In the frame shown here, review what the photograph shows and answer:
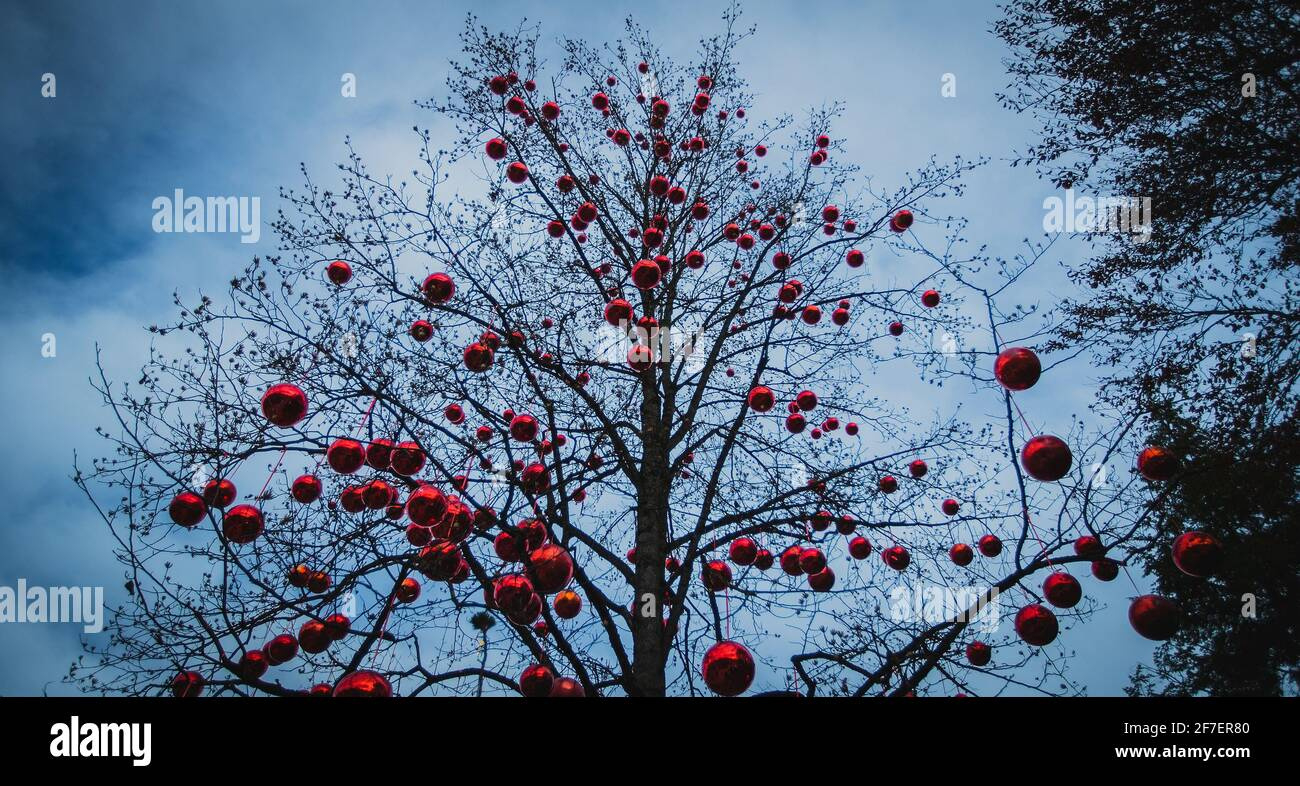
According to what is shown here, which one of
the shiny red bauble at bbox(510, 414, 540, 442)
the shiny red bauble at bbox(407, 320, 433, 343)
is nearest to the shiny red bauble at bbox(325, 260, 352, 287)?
the shiny red bauble at bbox(407, 320, 433, 343)

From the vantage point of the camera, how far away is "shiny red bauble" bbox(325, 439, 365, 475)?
380 centimetres

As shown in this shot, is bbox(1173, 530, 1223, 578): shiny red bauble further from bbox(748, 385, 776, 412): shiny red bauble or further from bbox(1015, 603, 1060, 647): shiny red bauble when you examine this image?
bbox(748, 385, 776, 412): shiny red bauble

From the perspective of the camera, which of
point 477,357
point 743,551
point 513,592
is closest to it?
point 513,592

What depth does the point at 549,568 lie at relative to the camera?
11.3 ft

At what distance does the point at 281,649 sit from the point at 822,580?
4.30 m

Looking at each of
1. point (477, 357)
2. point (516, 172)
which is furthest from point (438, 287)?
point (516, 172)

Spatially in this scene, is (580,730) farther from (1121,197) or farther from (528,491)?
(1121,197)

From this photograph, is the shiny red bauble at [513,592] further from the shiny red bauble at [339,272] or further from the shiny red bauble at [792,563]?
the shiny red bauble at [339,272]

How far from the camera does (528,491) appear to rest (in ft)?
13.0

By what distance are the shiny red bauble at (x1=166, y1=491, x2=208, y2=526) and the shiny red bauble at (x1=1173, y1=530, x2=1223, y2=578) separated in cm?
646

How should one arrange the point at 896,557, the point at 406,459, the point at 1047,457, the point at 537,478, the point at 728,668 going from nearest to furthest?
the point at 728,668
the point at 1047,457
the point at 406,459
the point at 537,478
the point at 896,557

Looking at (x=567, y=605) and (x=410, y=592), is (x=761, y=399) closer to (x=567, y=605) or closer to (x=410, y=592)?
(x=567, y=605)

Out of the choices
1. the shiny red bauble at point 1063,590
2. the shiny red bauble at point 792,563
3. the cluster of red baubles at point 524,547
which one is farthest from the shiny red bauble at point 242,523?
the shiny red bauble at point 1063,590

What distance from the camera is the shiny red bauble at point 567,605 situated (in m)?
4.01
